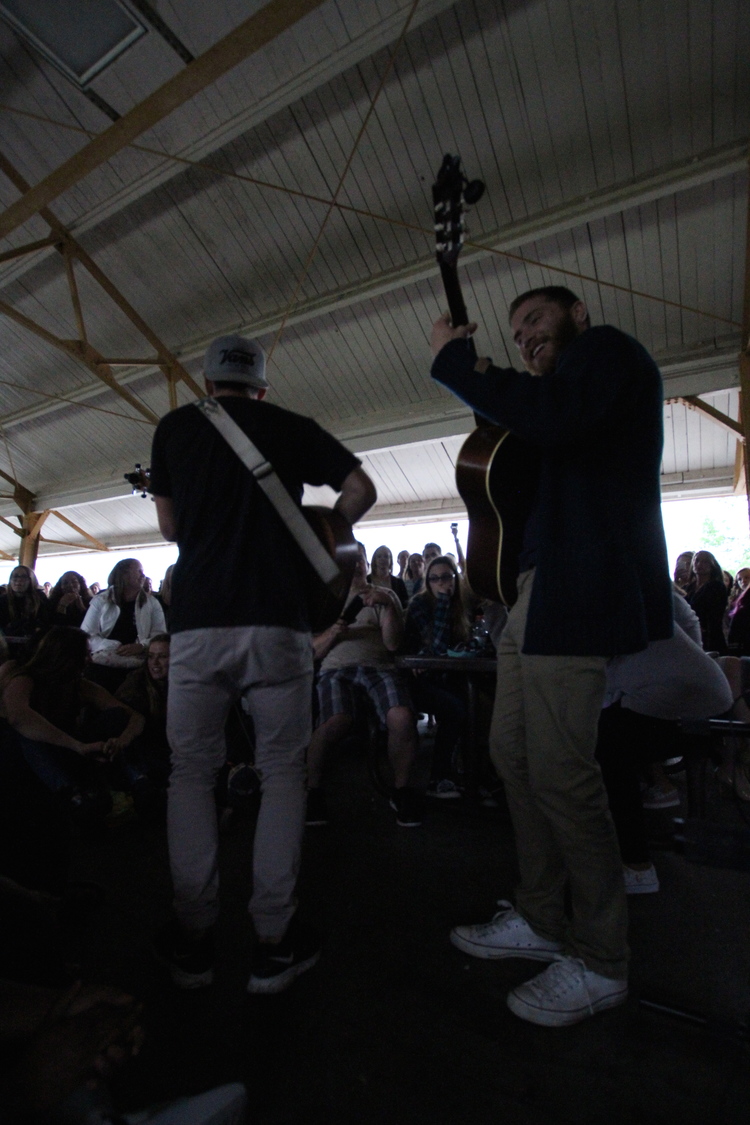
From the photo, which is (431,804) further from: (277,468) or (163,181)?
(163,181)

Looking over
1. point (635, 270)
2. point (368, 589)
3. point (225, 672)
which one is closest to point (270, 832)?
point (225, 672)

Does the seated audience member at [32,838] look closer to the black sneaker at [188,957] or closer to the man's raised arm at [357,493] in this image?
the black sneaker at [188,957]

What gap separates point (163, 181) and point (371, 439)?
3642mm

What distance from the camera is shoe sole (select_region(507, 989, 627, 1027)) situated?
1130mm

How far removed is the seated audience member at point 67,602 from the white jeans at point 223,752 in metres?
4.06

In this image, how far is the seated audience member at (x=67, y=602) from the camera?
4876 millimetres

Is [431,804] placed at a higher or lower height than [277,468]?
lower

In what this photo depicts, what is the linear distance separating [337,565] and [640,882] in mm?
1304

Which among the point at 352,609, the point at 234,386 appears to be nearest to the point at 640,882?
the point at 352,609

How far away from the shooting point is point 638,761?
172 cm

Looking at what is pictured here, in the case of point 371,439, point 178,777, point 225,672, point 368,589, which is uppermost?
point 371,439

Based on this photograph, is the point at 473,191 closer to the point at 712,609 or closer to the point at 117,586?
the point at 117,586

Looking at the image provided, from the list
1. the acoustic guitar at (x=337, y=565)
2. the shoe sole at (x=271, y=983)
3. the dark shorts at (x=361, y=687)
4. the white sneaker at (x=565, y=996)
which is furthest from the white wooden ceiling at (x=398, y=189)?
the shoe sole at (x=271, y=983)

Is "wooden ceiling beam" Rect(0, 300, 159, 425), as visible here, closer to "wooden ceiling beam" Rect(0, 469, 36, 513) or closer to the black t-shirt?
"wooden ceiling beam" Rect(0, 469, 36, 513)
